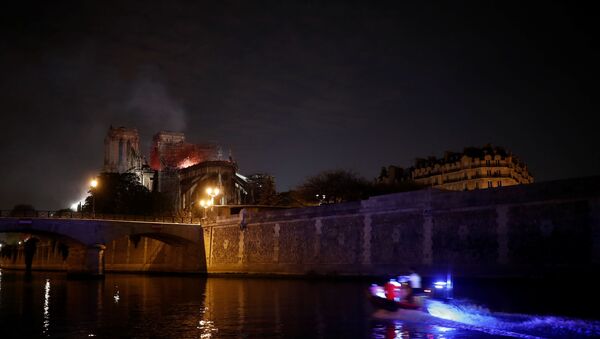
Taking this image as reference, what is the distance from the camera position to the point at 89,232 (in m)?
57.0

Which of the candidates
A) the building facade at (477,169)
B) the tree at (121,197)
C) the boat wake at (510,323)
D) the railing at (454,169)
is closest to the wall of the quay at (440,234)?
the boat wake at (510,323)

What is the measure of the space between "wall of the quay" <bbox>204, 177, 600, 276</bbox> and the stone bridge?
8.59m

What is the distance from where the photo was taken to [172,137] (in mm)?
175125

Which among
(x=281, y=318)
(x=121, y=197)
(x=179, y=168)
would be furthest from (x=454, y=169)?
(x=281, y=318)

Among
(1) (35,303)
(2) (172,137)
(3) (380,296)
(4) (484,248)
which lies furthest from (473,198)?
(2) (172,137)

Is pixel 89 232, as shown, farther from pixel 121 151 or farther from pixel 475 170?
pixel 121 151

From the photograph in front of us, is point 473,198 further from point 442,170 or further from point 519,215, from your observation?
point 442,170

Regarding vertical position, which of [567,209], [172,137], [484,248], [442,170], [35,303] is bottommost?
[35,303]

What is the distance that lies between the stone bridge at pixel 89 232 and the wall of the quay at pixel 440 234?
338 inches

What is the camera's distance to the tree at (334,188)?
80.5 meters

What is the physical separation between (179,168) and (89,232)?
3822 inches

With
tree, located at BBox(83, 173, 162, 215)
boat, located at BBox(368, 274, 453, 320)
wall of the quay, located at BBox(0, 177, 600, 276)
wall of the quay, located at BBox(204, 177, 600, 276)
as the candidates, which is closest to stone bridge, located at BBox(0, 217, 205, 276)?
wall of the quay, located at BBox(0, 177, 600, 276)

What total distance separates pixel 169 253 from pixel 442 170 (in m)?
65.4

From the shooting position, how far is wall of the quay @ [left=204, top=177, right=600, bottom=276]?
32.2 meters
